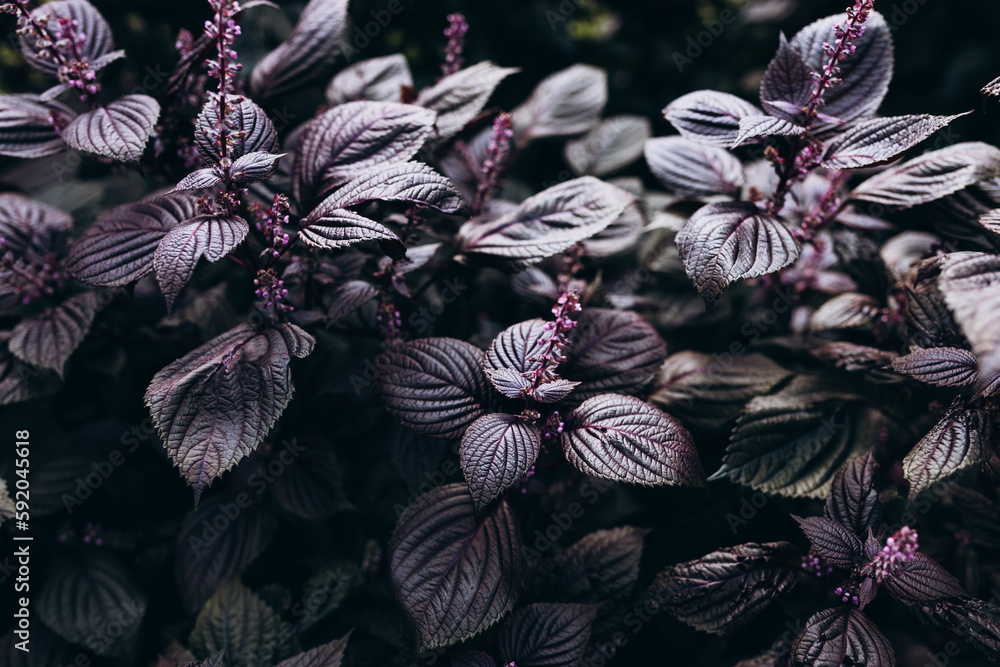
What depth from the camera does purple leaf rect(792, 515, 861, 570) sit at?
1.29m

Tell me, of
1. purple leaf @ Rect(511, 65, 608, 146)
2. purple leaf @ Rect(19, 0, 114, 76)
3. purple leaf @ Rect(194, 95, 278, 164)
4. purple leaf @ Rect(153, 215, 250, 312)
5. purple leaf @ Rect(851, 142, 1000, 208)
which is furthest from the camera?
purple leaf @ Rect(511, 65, 608, 146)

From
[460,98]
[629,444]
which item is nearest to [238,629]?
[629,444]

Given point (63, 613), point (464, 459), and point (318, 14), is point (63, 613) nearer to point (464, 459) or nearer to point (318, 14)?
point (464, 459)

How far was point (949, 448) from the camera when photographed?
1294 millimetres

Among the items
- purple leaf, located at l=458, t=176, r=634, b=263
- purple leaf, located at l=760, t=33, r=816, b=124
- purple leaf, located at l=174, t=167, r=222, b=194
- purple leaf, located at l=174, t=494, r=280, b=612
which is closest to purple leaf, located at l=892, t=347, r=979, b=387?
purple leaf, located at l=760, t=33, r=816, b=124

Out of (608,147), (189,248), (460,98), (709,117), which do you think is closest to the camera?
(189,248)

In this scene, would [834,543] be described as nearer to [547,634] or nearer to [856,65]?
[547,634]

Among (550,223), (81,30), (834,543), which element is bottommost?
(834,543)

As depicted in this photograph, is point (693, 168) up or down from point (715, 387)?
up

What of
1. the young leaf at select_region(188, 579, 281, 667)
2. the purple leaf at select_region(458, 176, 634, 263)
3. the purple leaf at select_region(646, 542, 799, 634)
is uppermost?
Answer: the purple leaf at select_region(458, 176, 634, 263)

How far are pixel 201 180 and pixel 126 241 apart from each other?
33 centimetres

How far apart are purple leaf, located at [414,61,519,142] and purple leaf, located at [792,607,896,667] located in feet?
4.88

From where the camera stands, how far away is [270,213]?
1319mm

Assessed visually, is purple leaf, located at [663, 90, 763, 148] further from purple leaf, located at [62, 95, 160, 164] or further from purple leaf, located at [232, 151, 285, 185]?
purple leaf, located at [62, 95, 160, 164]
